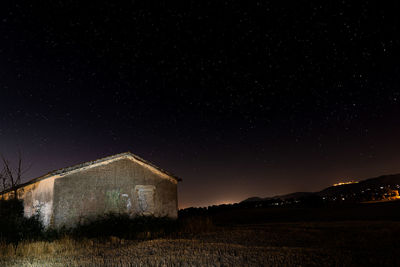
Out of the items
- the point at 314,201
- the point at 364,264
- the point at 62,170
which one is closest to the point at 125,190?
the point at 62,170

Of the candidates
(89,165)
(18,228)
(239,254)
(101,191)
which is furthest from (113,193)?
(239,254)

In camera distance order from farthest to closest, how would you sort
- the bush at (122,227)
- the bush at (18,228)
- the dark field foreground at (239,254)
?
the bush at (18,228)
the bush at (122,227)
the dark field foreground at (239,254)

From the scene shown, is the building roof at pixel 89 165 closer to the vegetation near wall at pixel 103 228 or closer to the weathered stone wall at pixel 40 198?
the weathered stone wall at pixel 40 198

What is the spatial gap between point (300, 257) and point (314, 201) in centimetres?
3607

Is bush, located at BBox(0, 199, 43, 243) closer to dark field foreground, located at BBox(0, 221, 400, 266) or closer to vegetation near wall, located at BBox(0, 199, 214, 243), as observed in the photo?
vegetation near wall, located at BBox(0, 199, 214, 243)

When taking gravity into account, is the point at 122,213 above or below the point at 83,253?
above

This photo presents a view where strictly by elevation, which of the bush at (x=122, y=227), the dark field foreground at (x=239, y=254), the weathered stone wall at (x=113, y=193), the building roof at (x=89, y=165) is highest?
the building roof at (x=89, y=165)

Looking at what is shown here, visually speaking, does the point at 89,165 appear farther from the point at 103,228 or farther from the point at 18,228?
the point at 18,228

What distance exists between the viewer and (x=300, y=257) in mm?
6613

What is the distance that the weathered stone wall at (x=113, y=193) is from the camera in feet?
47.0

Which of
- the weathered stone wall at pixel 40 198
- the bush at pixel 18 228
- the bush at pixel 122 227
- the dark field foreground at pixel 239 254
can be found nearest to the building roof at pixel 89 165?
the weathered stone wall at pixel 40 198

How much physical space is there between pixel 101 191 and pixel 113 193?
2.18 ft

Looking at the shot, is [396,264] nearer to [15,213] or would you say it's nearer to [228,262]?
[228,262]

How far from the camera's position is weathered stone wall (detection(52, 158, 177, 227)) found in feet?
47.0
